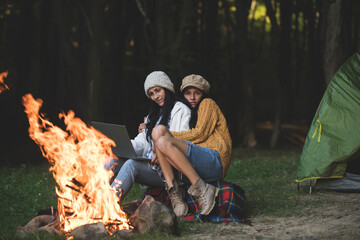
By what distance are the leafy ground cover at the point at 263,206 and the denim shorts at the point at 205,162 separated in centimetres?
49

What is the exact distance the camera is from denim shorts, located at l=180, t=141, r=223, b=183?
4.52 meters

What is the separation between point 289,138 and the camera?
14.7 metres

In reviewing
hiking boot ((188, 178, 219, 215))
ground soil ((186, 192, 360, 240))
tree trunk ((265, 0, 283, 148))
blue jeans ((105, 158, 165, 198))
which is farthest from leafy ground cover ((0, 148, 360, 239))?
tree trunk ((265, 0, 283, 148))

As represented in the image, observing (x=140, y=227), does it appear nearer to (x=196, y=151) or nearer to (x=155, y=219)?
(x=155, y=219)

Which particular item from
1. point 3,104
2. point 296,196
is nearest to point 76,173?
point 296,196

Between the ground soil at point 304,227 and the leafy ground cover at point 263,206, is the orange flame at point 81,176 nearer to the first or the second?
the leafy ground cover at point 263,206

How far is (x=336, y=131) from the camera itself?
5770 millimetres

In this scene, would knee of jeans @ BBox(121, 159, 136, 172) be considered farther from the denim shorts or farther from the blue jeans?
the denim shorts

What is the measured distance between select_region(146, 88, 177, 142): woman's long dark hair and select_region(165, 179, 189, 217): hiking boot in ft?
2.12

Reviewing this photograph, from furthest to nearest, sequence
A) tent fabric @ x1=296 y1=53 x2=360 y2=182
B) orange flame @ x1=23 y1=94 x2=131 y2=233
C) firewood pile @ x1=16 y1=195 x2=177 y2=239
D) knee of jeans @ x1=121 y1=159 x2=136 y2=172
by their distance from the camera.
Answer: tent fabric @ x1=296 y1=53 x2=360 y2=182, knee of jeans @ x1=121 y1=159 x2=136 y2=172, orange flame @ x1=23 y1=94 x2=131 y2=233, firewood pile @ x1=16 y1=195 x2=177 y2=239

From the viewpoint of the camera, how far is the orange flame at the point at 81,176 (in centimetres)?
412

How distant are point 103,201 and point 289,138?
11.3 metres

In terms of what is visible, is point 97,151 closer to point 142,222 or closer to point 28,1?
point 142,222

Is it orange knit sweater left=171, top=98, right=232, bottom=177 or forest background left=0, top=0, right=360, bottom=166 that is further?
forest background left=0, top=0, right=360, bottom=166
